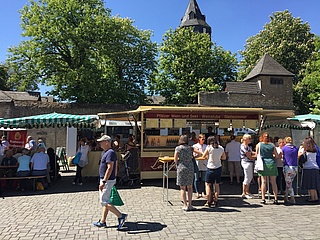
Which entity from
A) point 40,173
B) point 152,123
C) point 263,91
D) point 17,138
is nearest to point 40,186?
point 40,173

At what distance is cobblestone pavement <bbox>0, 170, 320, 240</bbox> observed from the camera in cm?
511

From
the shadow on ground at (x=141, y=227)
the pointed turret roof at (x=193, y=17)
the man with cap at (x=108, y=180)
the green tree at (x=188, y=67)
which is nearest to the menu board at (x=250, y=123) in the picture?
the shadow on ground at (x=141, y=227)

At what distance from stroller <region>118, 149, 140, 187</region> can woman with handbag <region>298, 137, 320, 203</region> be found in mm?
5027

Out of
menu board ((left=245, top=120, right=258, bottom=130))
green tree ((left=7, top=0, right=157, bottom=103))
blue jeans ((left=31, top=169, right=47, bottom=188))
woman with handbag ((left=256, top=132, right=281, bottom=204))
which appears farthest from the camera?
green tree ((left=7, top=0, right=157, bottom=103))

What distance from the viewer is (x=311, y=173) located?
734 cm

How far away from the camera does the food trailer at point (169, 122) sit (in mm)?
9795

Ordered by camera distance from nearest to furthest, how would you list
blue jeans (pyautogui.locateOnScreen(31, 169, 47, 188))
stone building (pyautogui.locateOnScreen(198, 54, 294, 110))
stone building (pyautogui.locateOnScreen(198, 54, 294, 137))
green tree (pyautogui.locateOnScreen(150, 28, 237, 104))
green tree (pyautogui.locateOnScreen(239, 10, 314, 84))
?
blue jeans (pyautogui.locateOnScreen(31, 169, 47, 188)), stone building (pyautogui.locateOnScreen(198, 54, 294, 137)), stone building (pyautogui.locateOnScreen(198, 54, 294, 110)), green tree (pyautogui.locateOnScreen(150, 28, 237, 104)), green tree (pyautogui.locateOnScreen(239, 10, 314, 84))

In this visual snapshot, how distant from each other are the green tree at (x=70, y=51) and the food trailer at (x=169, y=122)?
1506 cm

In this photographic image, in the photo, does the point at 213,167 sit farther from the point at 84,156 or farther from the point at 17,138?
the point at 17,138

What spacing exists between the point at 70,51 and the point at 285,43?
23.1 metres

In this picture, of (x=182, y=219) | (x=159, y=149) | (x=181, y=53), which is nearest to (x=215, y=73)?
(x=181, y=53)

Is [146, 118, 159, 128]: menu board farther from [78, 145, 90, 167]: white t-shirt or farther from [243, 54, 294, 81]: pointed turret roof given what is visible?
[243, 54, 294, 81]: pointed turret roof

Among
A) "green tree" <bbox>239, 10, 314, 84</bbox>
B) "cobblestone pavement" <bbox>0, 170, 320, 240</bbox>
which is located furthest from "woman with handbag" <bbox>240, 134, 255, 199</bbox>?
"green tree" <bbox>239, 10, 314, 84</bbox>

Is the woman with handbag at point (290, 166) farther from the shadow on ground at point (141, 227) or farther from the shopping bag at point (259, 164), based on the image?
the shadow on ground at point (141, 227)
